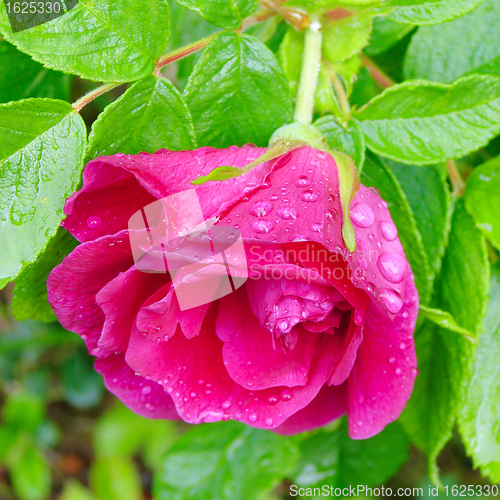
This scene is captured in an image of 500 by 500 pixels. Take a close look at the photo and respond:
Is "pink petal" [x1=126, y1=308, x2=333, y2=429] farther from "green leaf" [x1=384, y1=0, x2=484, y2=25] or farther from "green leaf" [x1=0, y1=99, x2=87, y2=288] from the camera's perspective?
"green leaf" [x1=384, y1=0, x2=484, y2=25]

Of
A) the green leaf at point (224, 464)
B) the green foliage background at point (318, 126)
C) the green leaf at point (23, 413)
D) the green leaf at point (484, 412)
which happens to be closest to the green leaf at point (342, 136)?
the green foliage background at point (318, 126)

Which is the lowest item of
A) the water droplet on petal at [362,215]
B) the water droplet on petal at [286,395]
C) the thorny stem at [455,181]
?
the water droplet on petal at [286,395]

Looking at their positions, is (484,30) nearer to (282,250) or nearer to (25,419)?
(282,250)

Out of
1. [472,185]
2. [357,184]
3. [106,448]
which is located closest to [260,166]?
[357,184]

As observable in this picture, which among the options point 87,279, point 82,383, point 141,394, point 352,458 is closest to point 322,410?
point 141,394

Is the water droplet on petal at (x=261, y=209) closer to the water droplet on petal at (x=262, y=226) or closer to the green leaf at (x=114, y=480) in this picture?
the water droplet on petal at (x=262, y=226)

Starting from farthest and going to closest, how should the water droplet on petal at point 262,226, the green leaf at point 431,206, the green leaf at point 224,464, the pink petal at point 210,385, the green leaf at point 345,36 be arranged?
the green leaf at point 224,464, the green leaf at point 431,206, the green leaf at point 345,36, the pink petal at point 210,385, the water droplet on petal at point 262,226

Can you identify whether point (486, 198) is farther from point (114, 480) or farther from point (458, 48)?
point (114, 480)

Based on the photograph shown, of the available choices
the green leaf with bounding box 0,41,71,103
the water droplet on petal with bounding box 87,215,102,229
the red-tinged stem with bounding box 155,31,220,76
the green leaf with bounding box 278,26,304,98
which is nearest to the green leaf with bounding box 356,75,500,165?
the green leaf with bounding box 278,26,304,98
